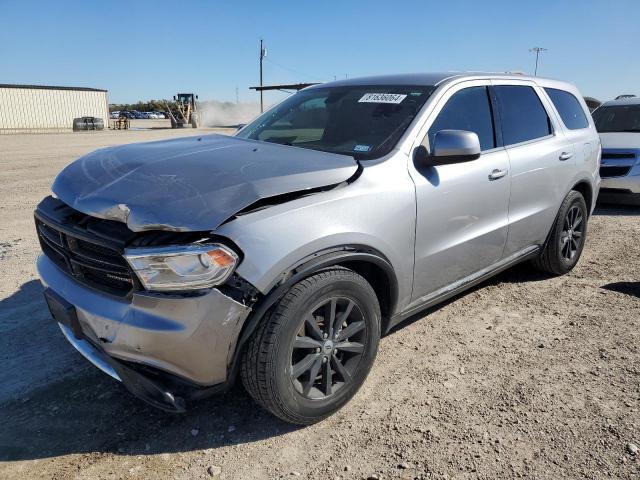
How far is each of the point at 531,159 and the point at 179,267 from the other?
10.0 ft

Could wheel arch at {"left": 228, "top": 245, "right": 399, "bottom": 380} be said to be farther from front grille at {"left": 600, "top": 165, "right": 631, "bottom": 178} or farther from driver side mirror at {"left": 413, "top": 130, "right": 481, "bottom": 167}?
front grille at {"left": 600, "top": 165, "right": 631, "bottom": 178}

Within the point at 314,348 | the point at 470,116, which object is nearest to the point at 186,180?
the point at 314,348

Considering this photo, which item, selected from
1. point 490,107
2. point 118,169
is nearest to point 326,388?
point 118,169

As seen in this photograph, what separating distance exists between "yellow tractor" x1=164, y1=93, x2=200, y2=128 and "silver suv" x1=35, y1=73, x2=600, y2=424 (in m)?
43.4

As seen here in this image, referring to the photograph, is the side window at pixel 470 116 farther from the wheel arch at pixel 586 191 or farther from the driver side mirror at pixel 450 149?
the wheel arch at pixel 586 191

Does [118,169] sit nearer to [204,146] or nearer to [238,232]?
[204,146]

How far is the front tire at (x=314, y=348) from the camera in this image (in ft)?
7.72

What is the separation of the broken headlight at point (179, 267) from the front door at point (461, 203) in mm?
1347

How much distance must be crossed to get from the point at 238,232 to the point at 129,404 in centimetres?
135

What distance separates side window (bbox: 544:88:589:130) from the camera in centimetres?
472

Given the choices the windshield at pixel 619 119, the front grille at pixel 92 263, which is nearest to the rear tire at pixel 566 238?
the front grille at pixel 92 263

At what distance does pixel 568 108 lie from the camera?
491 centimetres

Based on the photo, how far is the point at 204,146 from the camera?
129 inches

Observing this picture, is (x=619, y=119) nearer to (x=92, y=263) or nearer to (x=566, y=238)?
(x=566, y=238)
